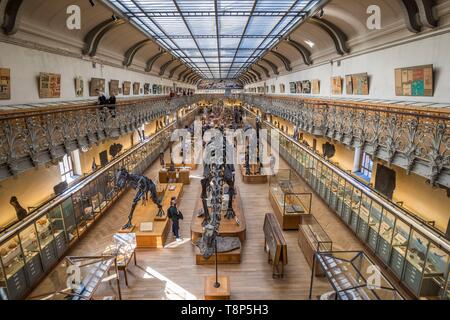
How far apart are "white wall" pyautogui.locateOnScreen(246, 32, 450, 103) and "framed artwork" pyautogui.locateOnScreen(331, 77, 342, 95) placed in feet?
1.03

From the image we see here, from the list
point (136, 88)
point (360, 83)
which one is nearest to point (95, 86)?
point (136, 88)

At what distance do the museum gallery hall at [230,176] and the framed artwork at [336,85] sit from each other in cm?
6

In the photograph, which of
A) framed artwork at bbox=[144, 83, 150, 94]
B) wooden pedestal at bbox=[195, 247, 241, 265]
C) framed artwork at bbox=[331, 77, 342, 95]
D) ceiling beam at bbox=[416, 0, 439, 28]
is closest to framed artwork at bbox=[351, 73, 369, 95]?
framed artwork at bbox=[331, 77, 342, 95]

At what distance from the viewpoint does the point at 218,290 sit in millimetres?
5277

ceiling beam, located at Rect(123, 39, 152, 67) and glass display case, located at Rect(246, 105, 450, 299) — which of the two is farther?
ceiling beam, located at Rect(123, 39, 152, 67)

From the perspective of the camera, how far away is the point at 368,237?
21.0 ft

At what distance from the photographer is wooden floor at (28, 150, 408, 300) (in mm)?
5609

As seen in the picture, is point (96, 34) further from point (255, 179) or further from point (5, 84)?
point (255, 179)

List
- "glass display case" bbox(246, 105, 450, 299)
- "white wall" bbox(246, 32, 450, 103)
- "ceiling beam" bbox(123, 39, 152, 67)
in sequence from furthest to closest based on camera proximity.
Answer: "ceiling beam" bbox(123, 39, 152, 67), "white wall" bbox(246, 32, 450, 103), "glass display case" bbox(246, 105, 450, 299)

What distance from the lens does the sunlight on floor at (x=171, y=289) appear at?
5.47 m

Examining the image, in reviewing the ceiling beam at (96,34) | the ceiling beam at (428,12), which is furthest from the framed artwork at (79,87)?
the ceiling beam at (428,12)

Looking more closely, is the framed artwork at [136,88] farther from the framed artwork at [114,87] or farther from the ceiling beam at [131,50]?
the framed artwork at [114,87]

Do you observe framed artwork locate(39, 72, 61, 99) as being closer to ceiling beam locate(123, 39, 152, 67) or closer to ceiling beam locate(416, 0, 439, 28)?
ceiling beam locate(123, 39, 152, 67)
